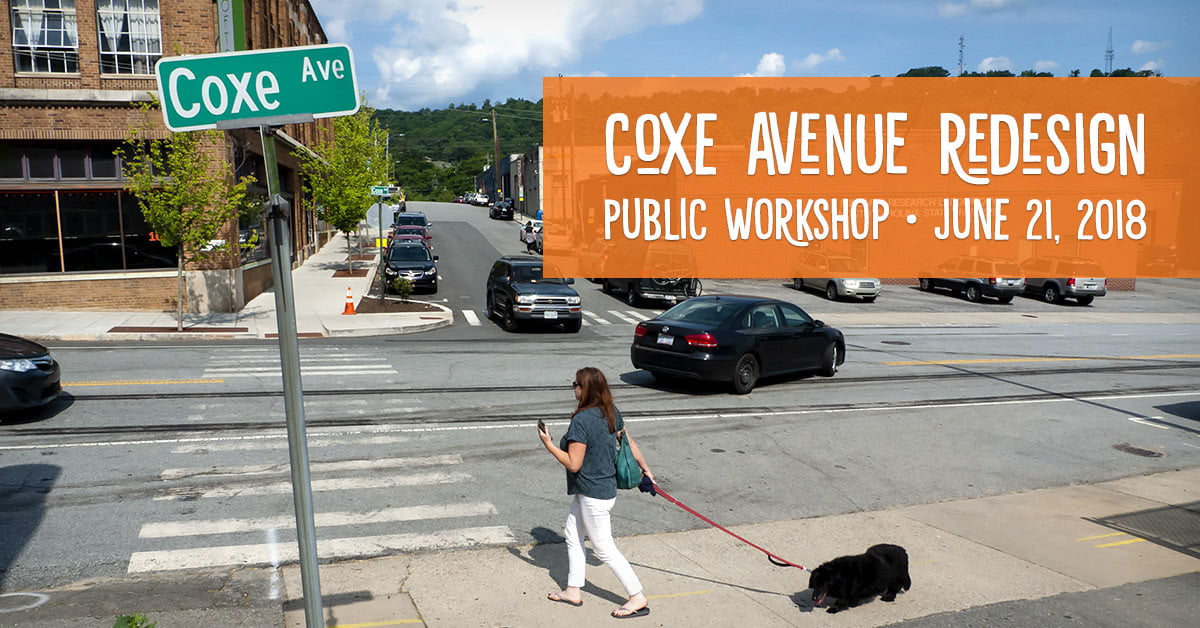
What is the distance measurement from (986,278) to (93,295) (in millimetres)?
34104

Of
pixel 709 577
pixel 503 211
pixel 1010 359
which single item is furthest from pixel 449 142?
pixel 709 577

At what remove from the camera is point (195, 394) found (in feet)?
43.9

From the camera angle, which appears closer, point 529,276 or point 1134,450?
point 1134,450

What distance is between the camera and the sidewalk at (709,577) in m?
6.07

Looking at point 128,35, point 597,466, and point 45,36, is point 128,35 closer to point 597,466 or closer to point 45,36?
point 45,36

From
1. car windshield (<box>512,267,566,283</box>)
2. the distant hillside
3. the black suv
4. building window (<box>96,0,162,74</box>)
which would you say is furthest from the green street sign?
the distant hillside

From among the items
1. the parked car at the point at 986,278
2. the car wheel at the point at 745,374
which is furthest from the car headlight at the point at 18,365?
the parked car at the point at 986,278

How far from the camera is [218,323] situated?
2300 cm

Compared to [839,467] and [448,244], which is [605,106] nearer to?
[448,244]

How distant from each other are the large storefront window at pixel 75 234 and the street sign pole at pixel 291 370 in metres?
23.6

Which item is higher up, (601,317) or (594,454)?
(594,454)

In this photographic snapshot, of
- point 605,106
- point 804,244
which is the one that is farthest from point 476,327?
point 605,106

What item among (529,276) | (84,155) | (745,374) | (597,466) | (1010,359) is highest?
(84,155)

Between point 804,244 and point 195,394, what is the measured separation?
3118 cm
